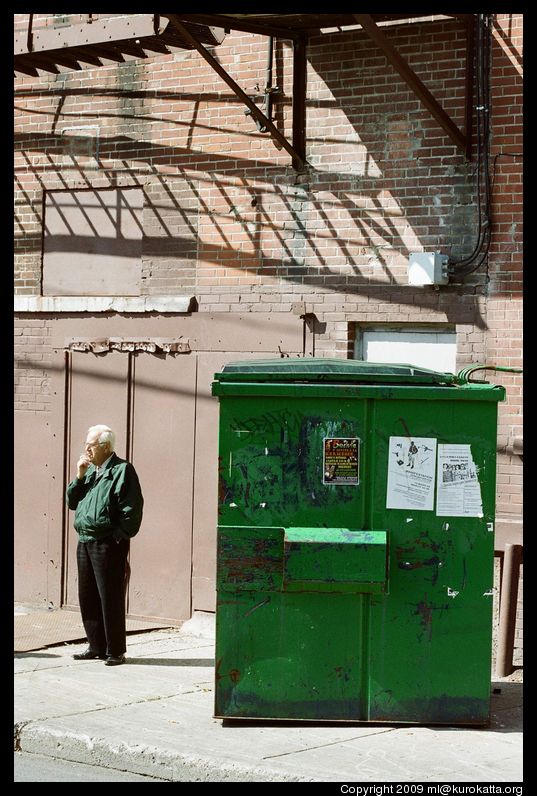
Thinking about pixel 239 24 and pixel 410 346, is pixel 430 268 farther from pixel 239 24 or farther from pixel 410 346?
pixel 239 24

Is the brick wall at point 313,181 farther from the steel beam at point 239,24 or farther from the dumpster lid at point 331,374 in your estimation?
the dumpster lid at point 331,374

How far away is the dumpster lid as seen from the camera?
755 centimetres

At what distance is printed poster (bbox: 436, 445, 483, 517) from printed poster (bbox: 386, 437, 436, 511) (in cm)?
6

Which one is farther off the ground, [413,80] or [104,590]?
[413,80]

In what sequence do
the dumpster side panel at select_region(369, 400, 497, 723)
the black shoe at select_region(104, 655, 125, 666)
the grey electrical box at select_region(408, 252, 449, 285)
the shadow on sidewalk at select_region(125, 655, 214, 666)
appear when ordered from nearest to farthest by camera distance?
the dumpster side panel at select_region(369, 400, 497, 723)
the black shoe at select_region(104, 655, 125, 666)
the shadow on sidewalk at select_region(125, 655, 214, 666)
the grey electrical box at select_region(408, 252, 449, 285)

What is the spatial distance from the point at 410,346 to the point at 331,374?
3.16 m

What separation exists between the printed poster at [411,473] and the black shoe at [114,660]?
10.2ft

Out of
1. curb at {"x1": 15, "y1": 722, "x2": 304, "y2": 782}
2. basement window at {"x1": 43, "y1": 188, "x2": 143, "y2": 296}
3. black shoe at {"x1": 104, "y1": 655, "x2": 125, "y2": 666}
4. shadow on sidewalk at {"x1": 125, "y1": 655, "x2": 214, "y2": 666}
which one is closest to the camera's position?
curb at {"x1": 15, "y1": 722, "x2": 304, "y2": 782}

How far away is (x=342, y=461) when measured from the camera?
7.50m

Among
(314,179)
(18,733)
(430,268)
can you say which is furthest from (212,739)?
(314,179)

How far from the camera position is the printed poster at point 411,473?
7.48m

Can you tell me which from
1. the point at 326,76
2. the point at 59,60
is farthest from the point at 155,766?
the point at 59,60

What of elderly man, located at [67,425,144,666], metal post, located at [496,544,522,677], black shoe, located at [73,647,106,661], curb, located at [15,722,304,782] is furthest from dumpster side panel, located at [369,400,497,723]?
black shoe, located at [73,647,106,661]

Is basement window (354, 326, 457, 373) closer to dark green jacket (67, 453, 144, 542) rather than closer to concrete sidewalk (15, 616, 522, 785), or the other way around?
dark green jacket (67, 453, 144, 542)
